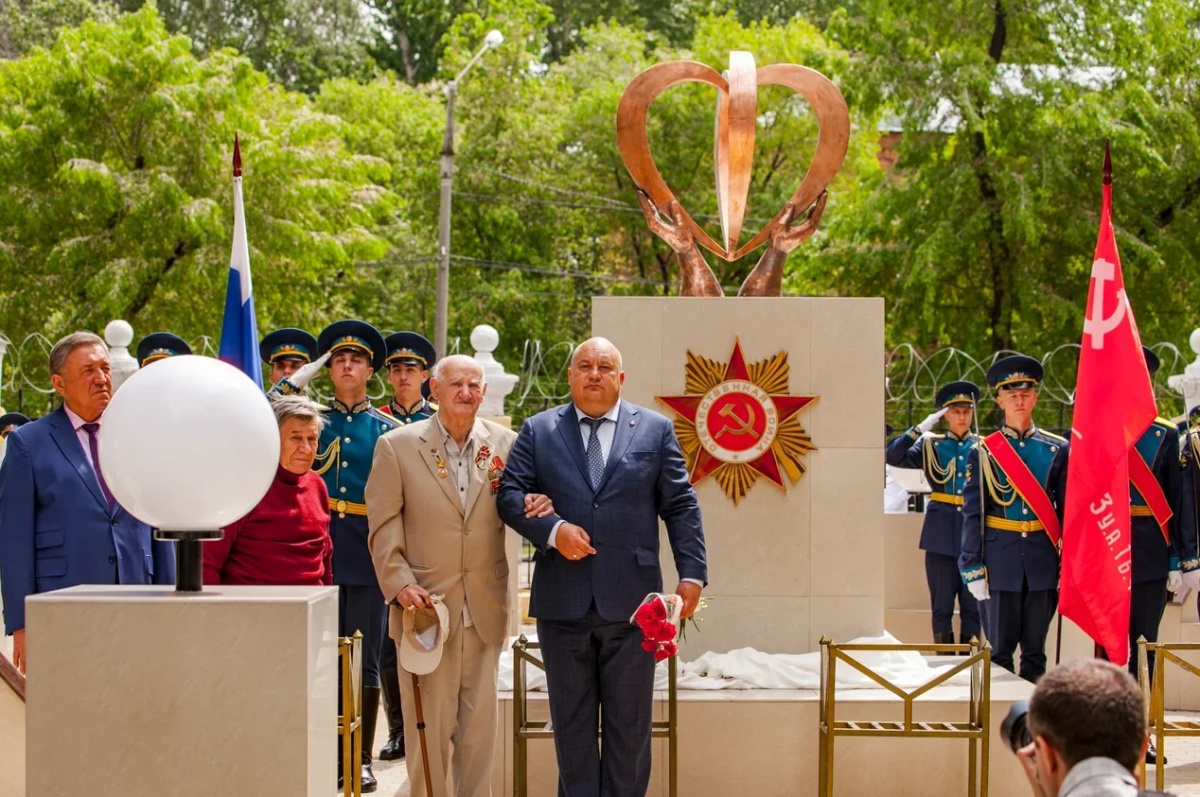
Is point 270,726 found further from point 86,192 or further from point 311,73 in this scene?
point 311,73

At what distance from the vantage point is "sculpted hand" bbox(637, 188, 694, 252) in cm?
764

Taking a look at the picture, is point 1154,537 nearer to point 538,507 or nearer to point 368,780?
point 538,507

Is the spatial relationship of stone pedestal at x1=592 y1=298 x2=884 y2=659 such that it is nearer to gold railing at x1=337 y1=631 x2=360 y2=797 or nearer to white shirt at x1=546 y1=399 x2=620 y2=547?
white shirt at x1=546 y1=399 x2=620 y2=547

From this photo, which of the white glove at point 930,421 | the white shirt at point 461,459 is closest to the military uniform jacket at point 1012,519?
the white glove at point 930,421

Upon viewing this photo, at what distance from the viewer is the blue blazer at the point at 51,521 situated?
5375mm

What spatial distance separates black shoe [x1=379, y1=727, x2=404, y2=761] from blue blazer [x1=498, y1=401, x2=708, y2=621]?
2.22 meters

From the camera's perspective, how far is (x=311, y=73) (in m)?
37.1

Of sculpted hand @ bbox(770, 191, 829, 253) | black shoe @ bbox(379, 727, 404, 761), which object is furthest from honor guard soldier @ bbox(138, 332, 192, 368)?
sculpted hand @ bbox(770, 191, 829, 253)

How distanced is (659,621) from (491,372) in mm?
5038

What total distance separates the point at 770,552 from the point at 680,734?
45.9 inches

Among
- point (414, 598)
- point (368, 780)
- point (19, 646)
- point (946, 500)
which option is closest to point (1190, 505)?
point (946, 500)

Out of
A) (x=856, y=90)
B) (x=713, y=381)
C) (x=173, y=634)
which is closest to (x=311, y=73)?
(x=856, y=90)

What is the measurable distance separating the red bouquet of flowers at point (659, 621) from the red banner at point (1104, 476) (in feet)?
6.98

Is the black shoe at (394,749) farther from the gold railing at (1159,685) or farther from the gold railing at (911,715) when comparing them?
the gold railing at (1159,685)
